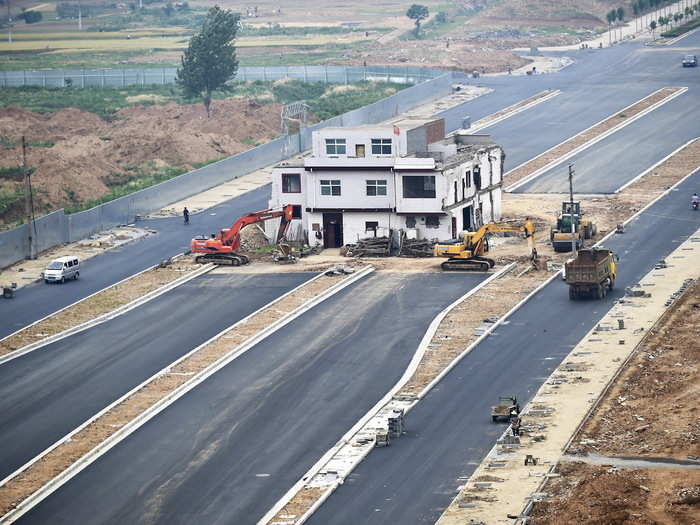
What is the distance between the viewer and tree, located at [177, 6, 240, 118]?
173 metres

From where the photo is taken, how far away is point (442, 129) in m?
115

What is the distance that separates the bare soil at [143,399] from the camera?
2559 inches

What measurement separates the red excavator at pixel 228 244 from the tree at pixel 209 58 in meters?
67.4

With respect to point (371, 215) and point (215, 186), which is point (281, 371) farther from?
point (215, 186)

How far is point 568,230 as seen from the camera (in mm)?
106688

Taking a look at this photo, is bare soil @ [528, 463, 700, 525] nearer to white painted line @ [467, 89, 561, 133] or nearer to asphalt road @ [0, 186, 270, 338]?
asphalt road @ [0, 186, 270, 338]

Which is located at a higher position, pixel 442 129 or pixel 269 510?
pixel 442 129

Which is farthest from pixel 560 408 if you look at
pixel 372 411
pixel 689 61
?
pixel 689 61

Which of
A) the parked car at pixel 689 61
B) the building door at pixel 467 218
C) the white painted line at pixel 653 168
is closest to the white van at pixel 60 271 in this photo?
the building door at pixel 467 218

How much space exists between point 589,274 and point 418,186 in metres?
20.1

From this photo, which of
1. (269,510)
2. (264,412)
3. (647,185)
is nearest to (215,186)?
(647,185)

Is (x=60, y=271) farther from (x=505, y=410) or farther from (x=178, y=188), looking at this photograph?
(x=505, y=410)

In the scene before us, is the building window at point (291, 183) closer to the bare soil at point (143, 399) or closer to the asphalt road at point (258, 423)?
the bare soil at point (143, 399)

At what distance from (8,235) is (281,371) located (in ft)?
121
